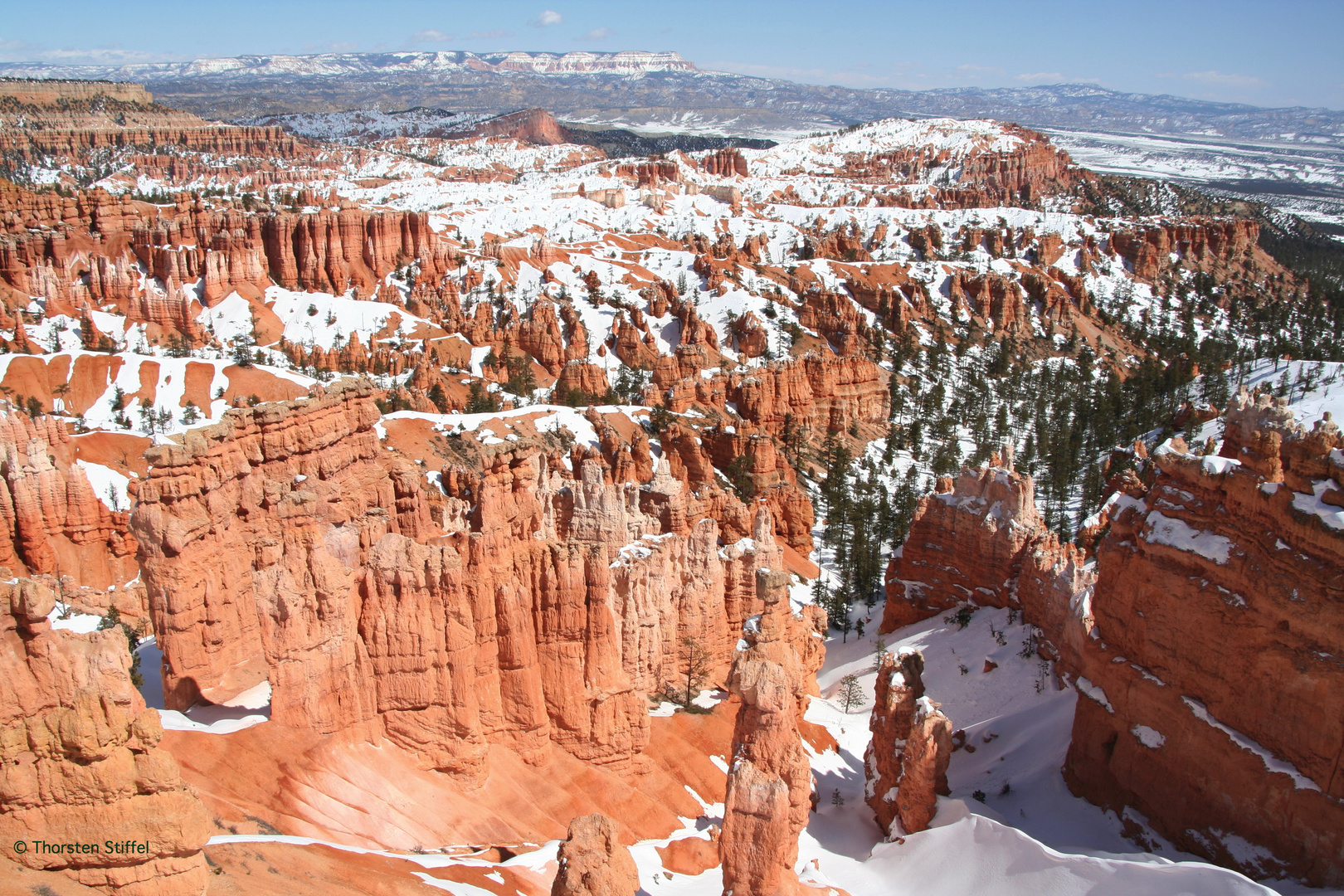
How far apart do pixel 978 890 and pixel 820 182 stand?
190847 millimetres

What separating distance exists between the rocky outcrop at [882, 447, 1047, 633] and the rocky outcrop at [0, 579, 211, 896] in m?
28.4

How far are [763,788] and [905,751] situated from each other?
6.89 m

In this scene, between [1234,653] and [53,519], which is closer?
[1234,653]

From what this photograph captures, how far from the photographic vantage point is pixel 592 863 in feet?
38.2

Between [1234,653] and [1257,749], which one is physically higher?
[1234,653]

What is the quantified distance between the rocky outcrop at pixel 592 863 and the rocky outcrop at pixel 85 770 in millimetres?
4432

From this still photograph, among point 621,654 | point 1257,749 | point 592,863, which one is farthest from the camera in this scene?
point 621,654

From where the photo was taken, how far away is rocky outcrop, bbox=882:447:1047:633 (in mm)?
32719

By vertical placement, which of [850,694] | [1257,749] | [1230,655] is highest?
[1230,655]

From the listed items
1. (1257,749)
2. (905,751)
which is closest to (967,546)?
(905,751)

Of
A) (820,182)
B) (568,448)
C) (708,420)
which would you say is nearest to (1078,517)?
(708,420)

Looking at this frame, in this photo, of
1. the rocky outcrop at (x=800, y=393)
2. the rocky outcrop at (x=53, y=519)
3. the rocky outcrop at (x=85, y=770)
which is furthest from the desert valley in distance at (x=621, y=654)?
the rocky outcrop at (x=800, y=393)

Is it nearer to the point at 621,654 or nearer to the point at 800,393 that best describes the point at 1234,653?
the point at 621,654

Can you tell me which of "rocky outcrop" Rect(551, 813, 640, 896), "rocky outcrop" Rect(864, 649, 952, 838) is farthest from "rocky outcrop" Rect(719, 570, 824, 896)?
"rocky outcrop" Rect(864, 649, 952, 838)
